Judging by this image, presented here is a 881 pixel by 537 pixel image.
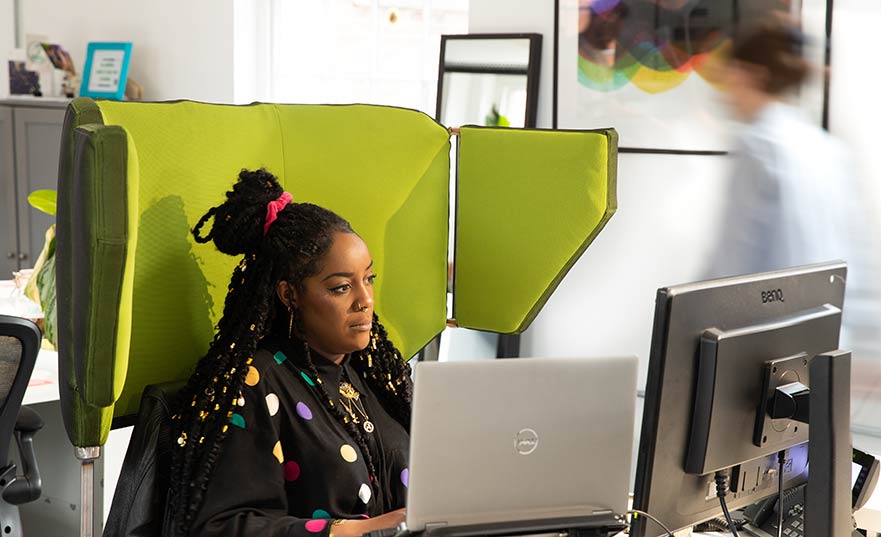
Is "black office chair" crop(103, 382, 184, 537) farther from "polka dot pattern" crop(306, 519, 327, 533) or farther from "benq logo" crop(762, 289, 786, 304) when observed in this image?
"benq logo" crop(762, 289, 786, 304)

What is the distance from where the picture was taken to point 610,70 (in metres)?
4.03

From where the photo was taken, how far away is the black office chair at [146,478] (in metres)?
1.69

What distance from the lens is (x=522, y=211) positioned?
226 cm

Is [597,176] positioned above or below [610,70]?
below

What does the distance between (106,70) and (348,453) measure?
3993 millimetres

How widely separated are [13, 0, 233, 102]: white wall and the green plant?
198cm

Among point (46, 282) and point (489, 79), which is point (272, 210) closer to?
point (46, 282)

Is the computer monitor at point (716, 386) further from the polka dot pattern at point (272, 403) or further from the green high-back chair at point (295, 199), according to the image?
the green high-back chair at point (295, 199)

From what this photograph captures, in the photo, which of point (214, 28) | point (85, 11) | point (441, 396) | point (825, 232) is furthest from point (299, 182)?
point (85, 11)

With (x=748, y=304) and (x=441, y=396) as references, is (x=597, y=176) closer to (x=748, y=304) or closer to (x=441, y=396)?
(x=748, y=304)

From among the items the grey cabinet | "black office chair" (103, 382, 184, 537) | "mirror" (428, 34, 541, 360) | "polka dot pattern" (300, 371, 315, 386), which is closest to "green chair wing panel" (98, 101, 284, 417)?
"black office chair" (103, 382, 184, 537)

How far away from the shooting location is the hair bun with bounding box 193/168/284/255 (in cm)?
184

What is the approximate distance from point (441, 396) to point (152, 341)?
0.83 m

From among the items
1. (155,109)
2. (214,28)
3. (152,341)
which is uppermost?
(214,28)
